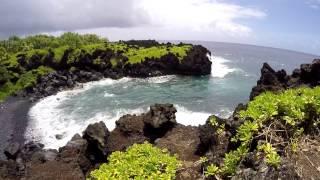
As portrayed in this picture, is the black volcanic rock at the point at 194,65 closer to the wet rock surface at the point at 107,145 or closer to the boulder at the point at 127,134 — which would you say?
the wet rock surface at the point at 107,145

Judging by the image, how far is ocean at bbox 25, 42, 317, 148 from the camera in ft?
193

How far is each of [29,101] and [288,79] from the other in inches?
1888

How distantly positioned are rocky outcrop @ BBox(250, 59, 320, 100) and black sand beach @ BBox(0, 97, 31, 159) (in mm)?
31192

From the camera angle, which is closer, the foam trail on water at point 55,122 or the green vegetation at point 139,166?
the green vegetation at point 139,166

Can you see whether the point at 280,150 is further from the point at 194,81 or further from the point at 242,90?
the point at 194,81

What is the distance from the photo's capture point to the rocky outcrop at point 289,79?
49.8 meters

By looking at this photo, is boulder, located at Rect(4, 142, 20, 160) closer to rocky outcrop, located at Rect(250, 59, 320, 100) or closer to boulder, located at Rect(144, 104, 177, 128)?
boulder, located at Rect(144, 104, 177, 128)

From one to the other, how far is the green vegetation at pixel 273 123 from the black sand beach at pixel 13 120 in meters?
39.7

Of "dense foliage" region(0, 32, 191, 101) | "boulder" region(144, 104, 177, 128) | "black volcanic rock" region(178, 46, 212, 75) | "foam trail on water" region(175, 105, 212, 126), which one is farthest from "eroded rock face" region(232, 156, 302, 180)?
"black volcanic rock" region(178, 46, 212, 75)

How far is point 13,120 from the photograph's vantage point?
214 ft

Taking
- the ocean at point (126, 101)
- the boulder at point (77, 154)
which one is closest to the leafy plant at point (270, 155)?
the boulder at point (77, 154)

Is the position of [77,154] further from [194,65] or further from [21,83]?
[194,65]

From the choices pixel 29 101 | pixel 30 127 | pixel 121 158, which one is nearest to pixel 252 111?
pixel 121 158

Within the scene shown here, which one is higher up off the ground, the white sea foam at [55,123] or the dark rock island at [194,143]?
the dark rock island at [194,143]
